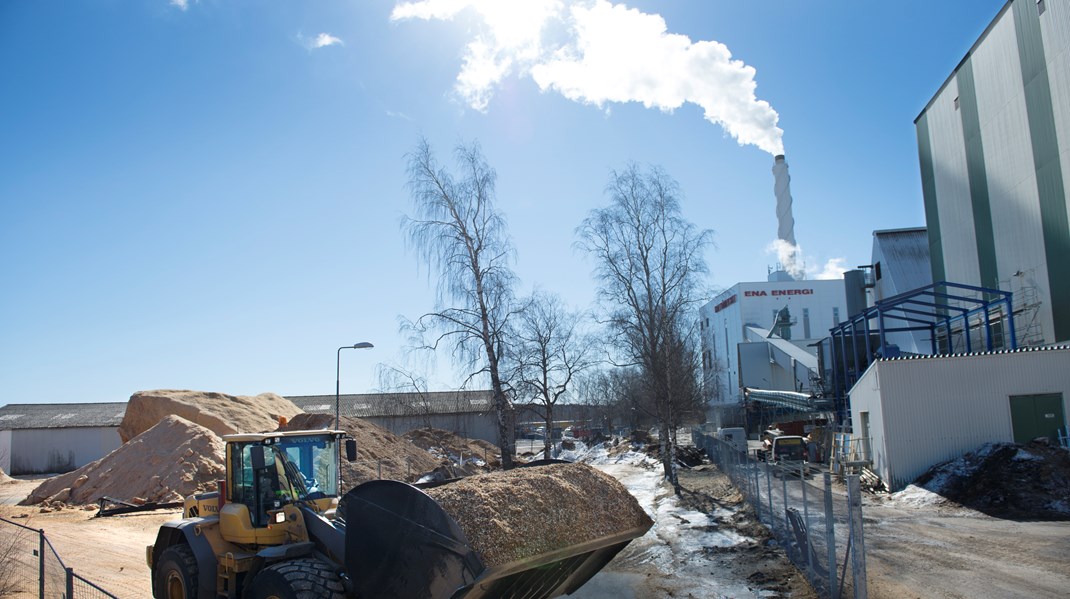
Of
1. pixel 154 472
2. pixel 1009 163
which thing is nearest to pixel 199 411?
pixel 154 472

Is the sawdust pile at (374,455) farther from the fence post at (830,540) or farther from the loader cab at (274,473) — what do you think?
the fence post at (830,540)

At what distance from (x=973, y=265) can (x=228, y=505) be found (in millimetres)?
32487

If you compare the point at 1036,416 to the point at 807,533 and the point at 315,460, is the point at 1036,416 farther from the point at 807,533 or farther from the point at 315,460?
the point at 315,460

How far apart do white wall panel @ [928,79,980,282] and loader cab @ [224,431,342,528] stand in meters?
31.2

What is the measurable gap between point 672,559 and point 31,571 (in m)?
10.5

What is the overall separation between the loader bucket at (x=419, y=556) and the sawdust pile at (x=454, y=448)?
93.7 feet

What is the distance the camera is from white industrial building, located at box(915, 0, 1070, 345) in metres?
24.7

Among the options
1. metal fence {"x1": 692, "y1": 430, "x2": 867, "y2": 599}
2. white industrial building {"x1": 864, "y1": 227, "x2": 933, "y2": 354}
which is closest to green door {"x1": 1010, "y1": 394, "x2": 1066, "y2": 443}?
metal fence {"x1": 692, "y1": 430, "x2": 867, "y2": 599}

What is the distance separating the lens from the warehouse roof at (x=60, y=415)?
2361 inches

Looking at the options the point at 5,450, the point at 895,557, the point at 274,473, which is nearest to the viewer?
the point at 274,473

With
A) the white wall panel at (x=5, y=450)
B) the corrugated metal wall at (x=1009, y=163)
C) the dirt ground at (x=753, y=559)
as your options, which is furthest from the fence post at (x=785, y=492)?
the white wall panel at (x=5, y=450)

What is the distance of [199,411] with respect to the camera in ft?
110

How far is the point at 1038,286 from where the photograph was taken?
86.5 feet

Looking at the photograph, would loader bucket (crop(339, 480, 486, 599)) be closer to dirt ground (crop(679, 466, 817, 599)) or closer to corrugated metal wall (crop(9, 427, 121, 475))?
dirt ground (crop(679, 466, 817, 599))
